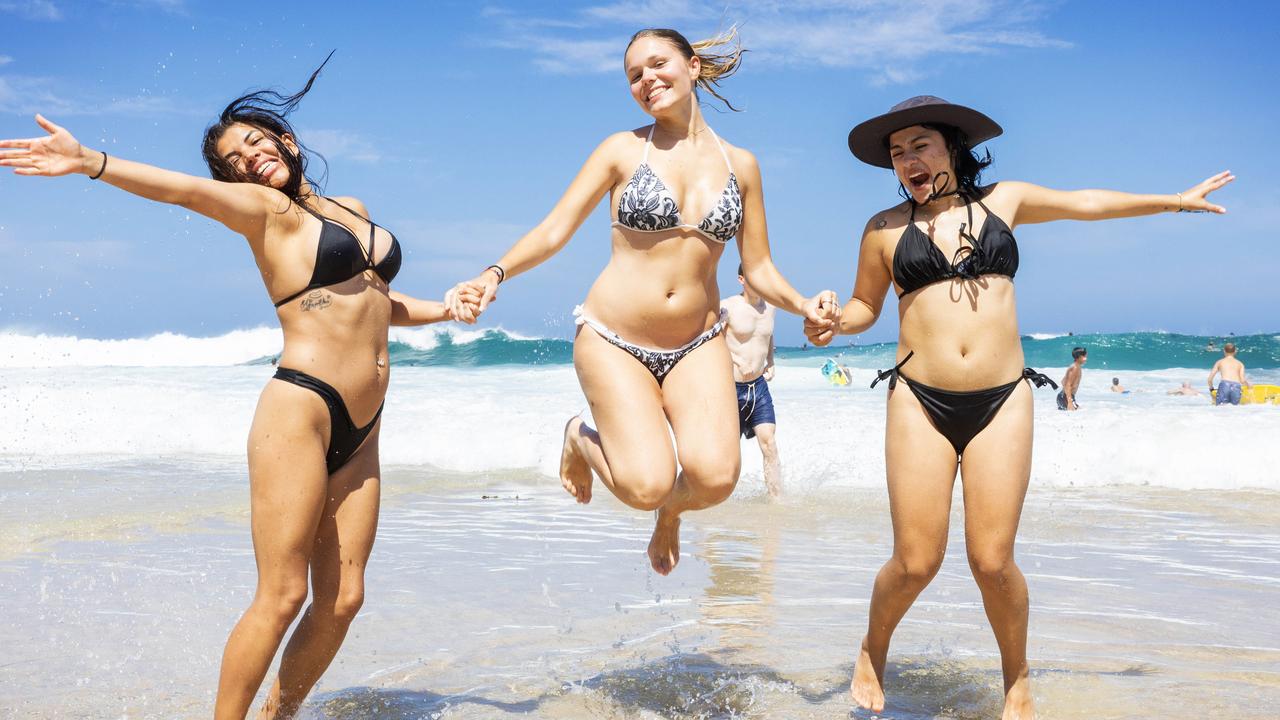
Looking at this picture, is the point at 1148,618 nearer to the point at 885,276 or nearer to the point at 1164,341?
the point at 885,276

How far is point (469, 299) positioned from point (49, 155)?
1712 millimetres

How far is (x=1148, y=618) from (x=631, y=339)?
3831 millimetres

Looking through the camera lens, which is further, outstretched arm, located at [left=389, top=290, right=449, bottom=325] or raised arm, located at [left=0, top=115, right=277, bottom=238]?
outstretched arm, located at [left=389, top=290, right=449, bottom=325]

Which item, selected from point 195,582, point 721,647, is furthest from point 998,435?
point 195,582

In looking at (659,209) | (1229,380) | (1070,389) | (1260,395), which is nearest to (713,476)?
(659,209)

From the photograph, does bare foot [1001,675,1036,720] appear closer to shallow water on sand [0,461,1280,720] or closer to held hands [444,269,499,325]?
shallow water on sand [0,461,1280,720]

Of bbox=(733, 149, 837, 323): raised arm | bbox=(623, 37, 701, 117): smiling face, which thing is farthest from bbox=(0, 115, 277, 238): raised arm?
bbox=(733, 149, 837, 323): raised arm

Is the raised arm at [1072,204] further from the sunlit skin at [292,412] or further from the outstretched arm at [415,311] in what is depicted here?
the sunlit skin at [292,412]

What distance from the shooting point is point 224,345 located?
1624 inches

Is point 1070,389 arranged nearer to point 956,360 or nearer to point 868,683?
point 868,683

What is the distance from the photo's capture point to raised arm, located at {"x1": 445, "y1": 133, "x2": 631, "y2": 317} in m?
5.19

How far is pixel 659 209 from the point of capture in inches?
195

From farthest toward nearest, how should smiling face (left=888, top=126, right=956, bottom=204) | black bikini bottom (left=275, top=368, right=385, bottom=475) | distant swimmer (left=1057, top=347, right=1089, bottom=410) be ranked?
distant swimmer (left=1057, top=347, right=1089, bottom=410) → smiling face (left=888, top=126, right=956, bottom=204) → black bikini bottom (left=275, top=368, right=385, bottom=475)

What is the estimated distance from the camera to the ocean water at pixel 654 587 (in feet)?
17.3
